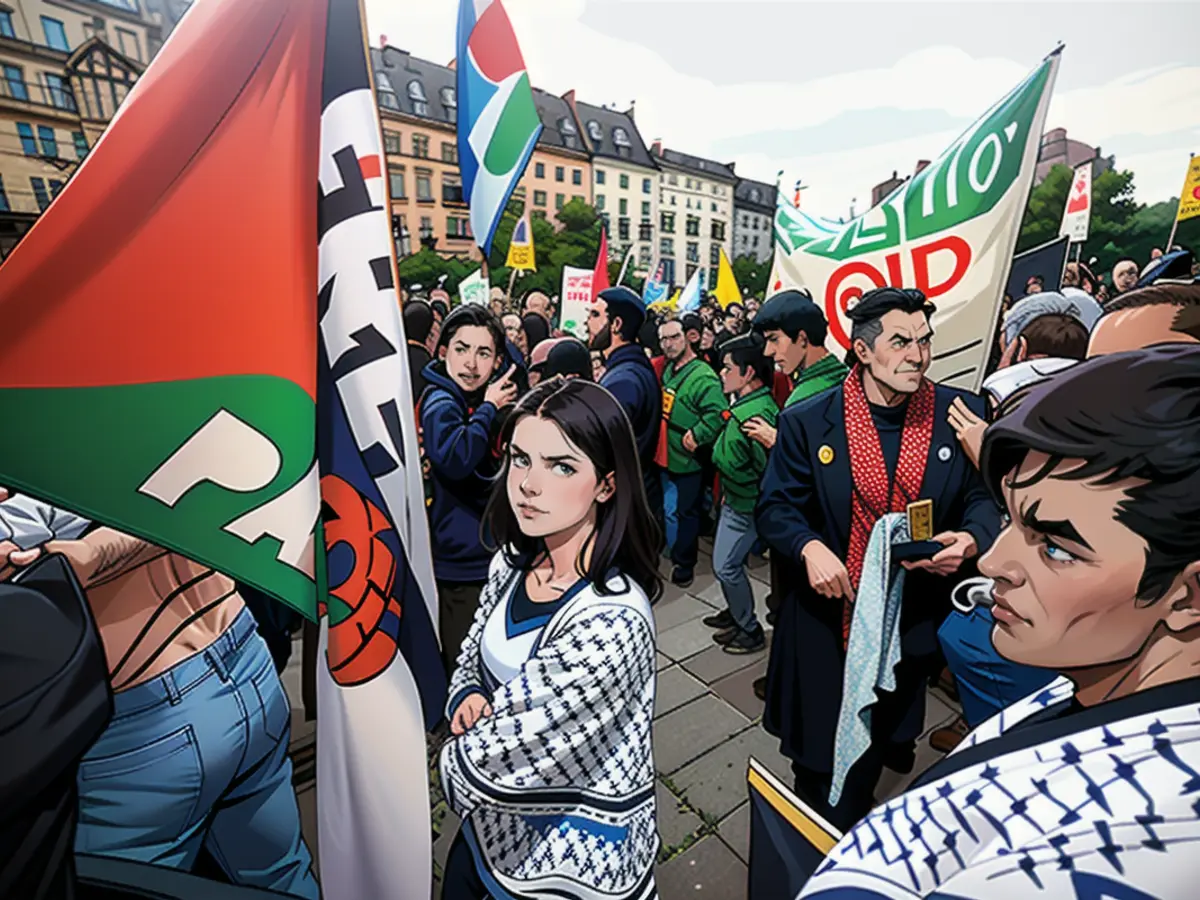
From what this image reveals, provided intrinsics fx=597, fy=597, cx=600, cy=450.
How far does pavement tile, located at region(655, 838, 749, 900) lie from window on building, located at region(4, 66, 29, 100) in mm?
2847

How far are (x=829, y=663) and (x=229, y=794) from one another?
2000 mm

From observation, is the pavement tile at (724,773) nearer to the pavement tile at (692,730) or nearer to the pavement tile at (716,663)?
the pavement tile at (692,730)

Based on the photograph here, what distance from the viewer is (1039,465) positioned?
32.9 inches

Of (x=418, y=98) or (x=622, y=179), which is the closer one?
(x=418, y=98)

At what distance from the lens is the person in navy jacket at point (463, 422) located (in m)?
2.68

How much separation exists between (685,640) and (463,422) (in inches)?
90.9

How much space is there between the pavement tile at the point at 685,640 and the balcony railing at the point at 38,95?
3.67m

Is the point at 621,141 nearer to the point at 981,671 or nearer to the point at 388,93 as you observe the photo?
the point at 388,93

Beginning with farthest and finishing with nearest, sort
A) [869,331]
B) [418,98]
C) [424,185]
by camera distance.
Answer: [418,98], [424,185], [869,331]

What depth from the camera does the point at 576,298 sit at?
7.38 m

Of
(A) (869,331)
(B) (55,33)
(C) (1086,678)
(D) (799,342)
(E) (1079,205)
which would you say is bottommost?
(C) (1086,678)

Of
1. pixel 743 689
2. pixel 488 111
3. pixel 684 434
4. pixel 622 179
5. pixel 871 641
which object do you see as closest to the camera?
pixel 871 641

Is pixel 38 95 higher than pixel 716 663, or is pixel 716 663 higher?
pixel 38 95

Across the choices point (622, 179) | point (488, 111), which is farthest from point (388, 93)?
point (488, 111)
